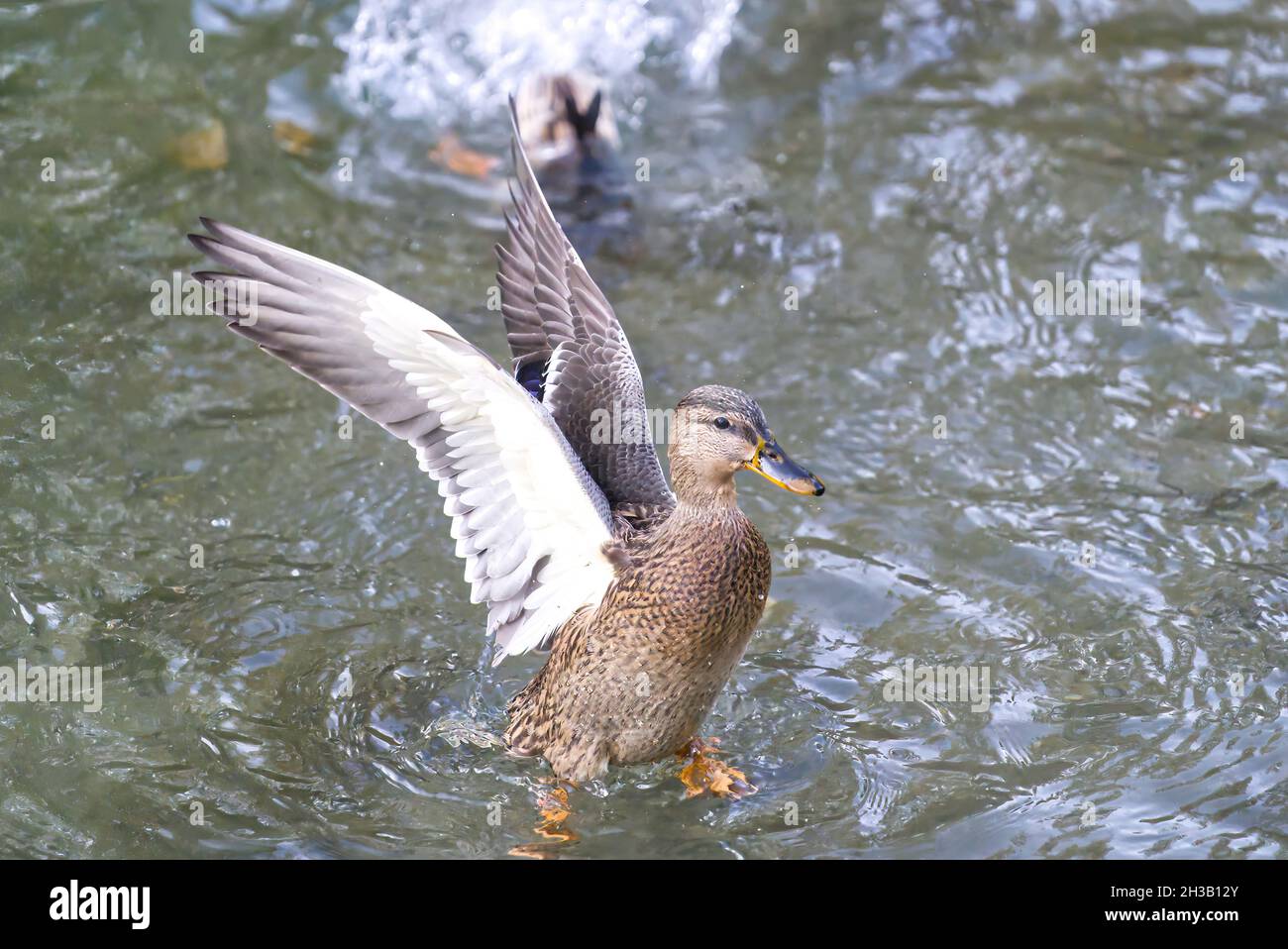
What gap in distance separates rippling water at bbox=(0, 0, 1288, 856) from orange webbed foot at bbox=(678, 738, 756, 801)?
9 centimetres

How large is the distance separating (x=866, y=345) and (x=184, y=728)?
12.7 ft

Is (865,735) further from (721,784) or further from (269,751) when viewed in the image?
(269,751)

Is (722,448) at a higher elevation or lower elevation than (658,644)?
higher

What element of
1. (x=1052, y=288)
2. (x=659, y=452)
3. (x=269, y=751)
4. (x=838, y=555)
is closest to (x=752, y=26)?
(x=1052, y=288)

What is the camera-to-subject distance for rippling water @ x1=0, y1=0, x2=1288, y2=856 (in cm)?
511

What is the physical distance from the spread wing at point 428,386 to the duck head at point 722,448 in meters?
0.32

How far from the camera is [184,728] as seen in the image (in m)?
5.27

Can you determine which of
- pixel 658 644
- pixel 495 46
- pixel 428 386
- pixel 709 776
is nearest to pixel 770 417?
pixel 709 776

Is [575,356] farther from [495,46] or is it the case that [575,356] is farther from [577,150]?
[495,46]

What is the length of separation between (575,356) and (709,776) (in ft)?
5.28

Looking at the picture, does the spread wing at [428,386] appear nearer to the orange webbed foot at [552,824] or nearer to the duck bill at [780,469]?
the duck bill at [780,469]

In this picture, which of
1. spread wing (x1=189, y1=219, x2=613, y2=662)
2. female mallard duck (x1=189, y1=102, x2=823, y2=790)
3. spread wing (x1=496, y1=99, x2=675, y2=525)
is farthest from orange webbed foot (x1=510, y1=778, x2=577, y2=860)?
spread wing (x1=496, y1=99, x2=675, y2=525)

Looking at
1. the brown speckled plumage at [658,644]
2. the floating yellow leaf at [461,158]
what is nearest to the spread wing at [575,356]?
the brown speckled plumage at [658,644]

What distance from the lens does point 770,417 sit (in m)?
7.04
